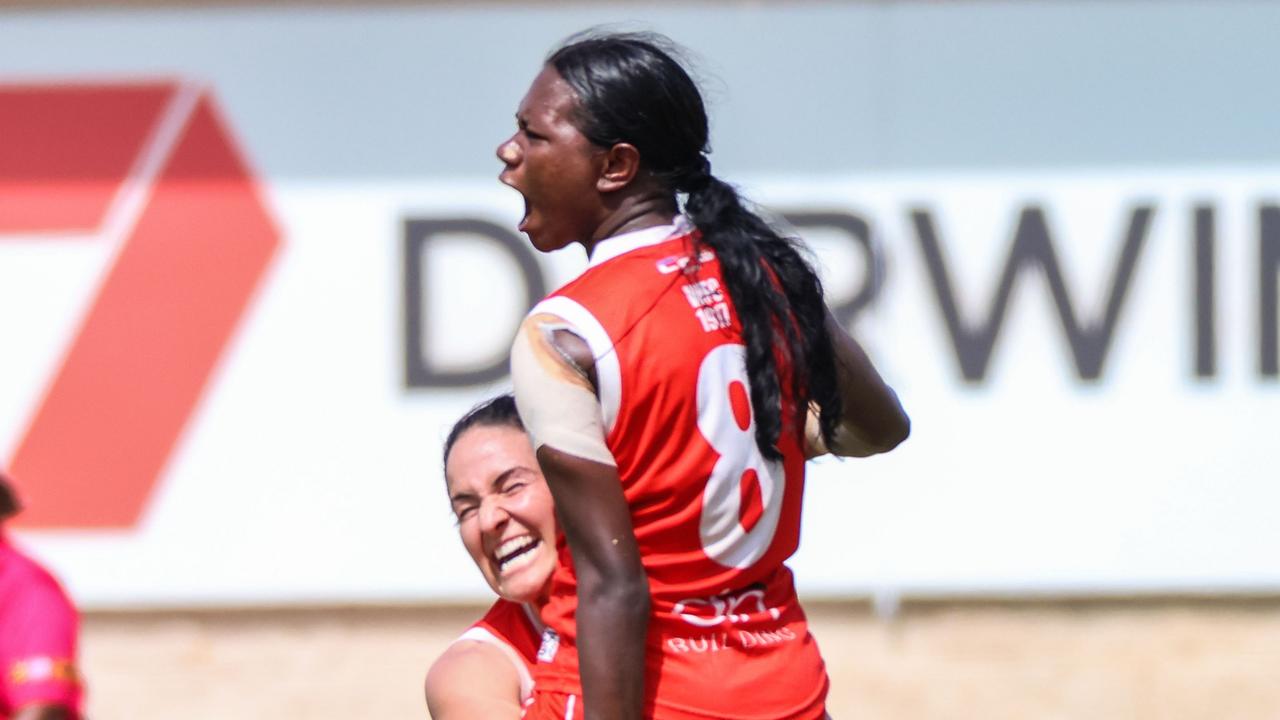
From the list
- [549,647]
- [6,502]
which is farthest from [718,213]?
[6,502]

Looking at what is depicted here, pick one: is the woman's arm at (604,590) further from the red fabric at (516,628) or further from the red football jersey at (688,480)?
the red fabric at (516,628)

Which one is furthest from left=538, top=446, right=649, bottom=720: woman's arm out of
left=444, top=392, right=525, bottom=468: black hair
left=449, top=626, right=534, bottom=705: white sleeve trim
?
left=444, top=392, right=525, bottom=468: black hair

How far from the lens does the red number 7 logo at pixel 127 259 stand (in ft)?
17.5

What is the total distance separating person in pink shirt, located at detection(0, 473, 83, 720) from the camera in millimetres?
2982

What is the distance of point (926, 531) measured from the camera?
5262 mm

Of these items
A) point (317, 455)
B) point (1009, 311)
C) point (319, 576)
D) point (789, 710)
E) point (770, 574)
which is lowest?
point (319, 576)

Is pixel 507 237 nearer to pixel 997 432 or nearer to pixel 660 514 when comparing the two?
pixel 997 432

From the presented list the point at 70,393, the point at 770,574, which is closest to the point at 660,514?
the point at 770,574

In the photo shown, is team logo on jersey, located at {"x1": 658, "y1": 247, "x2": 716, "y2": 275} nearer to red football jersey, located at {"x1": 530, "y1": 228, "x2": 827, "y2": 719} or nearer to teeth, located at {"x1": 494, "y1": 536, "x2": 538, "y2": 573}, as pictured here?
red football jersey, located at {"x1": 530, "y1": 228, "x2": 827, "y2": 719}

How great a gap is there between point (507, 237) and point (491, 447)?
315 centimetres

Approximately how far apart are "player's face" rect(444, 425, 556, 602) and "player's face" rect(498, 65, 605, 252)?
340mm

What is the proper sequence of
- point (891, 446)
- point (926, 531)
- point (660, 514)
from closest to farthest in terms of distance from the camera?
point (660, 514) < point (891, 446) < point (926, 531)

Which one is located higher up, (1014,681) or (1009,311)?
(1009,311)

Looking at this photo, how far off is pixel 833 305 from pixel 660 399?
3479 mm
